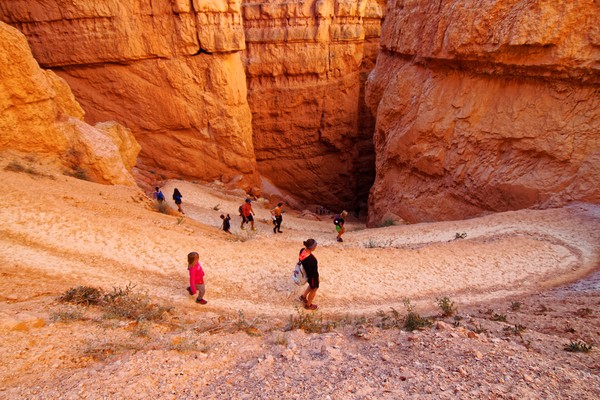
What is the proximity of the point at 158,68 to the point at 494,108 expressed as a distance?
13.4 meters

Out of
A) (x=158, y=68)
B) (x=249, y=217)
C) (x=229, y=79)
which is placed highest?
(x=158, y=68)

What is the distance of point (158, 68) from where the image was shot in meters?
16.8

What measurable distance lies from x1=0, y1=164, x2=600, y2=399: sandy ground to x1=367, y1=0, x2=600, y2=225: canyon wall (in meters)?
1.65

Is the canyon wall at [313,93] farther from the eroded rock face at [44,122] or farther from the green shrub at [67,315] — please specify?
the green shrub at [67,315]

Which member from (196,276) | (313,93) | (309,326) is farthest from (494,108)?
(313,93)

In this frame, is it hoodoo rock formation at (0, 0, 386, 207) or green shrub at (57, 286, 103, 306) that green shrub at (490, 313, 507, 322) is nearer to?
green shrub at (57, 286, 103, 306)

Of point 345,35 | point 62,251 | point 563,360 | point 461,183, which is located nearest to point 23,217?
point 62,251

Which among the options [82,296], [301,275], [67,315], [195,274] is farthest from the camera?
[301,275]

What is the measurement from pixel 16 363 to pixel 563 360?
5.21m

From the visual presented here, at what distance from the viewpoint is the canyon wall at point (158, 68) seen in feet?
50.0

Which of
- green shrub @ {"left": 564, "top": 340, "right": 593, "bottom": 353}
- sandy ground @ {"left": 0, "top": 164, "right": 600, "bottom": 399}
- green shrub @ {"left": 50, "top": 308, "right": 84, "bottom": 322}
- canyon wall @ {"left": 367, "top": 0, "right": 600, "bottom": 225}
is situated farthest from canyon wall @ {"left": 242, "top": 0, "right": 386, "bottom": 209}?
green shrub @ {"left": 564, "top": 340, "right": 593, "bottom": 353}

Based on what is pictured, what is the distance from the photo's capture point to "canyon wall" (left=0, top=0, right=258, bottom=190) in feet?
50.0

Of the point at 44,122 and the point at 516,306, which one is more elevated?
the point at 44,122

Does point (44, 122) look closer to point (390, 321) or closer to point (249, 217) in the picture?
point (249, 217)
